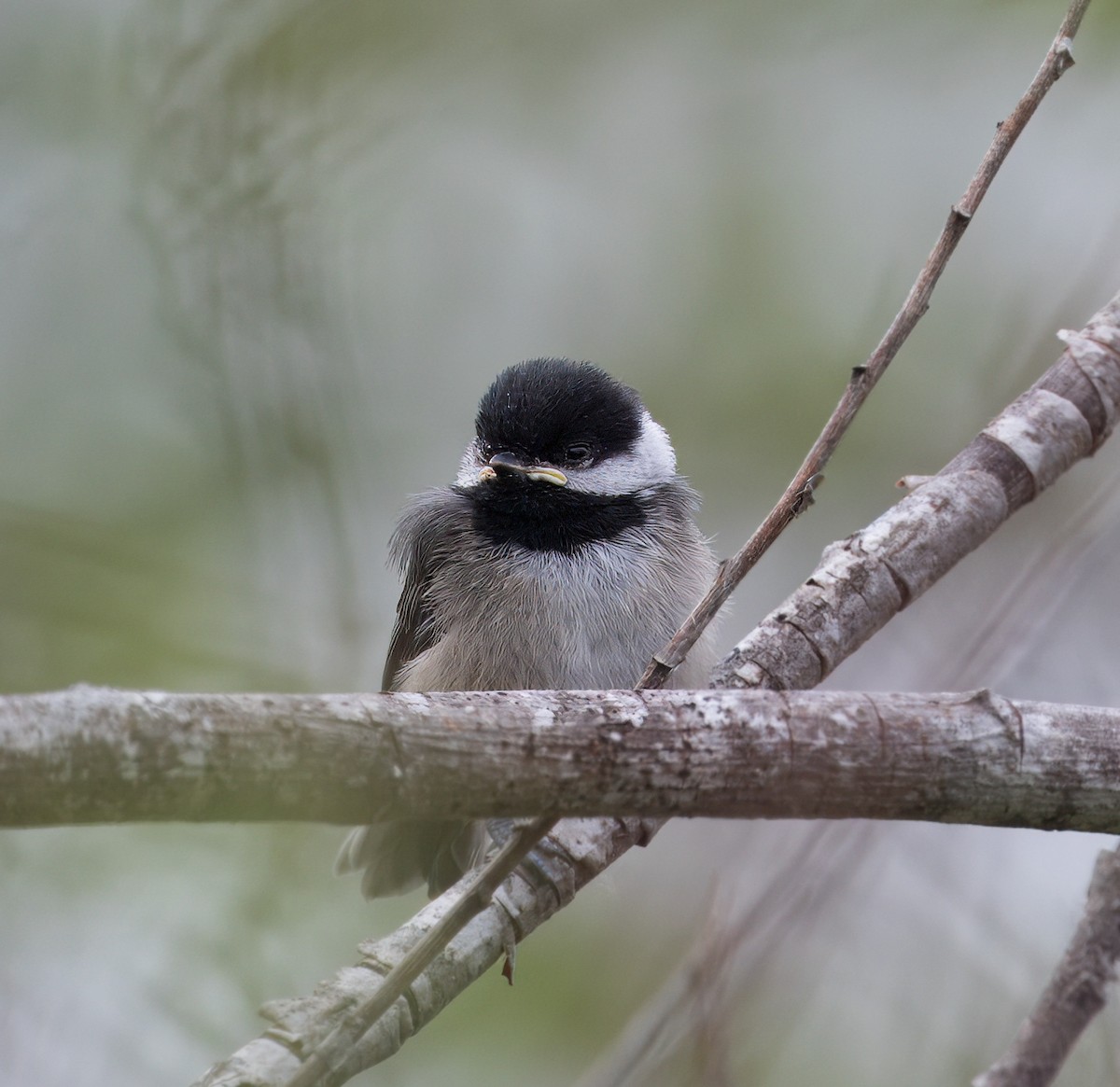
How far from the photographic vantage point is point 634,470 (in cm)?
414

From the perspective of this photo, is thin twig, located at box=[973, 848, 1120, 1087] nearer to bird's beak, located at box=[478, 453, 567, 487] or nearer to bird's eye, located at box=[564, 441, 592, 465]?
bird's beak, located at box=[478, 453, 567, 487]

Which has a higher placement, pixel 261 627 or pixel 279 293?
pixel 279 293

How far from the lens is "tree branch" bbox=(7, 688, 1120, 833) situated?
146 centimetres

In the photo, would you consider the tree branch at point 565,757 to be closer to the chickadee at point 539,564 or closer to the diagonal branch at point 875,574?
the diagonal branch at point 875,574

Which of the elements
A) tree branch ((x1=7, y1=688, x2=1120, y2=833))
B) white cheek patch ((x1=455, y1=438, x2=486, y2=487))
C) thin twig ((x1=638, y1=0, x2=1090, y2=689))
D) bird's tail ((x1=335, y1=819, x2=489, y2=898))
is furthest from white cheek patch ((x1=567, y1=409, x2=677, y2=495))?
tree branch ((x1=7, y1=688, x2=1120, y2=833))

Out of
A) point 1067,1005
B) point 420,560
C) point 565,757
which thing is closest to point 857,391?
point 565,757

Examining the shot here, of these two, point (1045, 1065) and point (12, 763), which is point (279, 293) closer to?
point (12, 763)

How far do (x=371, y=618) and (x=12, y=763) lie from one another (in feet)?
10.1

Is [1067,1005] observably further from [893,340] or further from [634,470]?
[634,470]

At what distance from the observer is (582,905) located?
4.63 meters

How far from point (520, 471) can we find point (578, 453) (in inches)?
11.9

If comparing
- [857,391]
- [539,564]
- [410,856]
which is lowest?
[410,856]

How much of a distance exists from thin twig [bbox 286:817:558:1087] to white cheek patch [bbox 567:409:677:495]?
229cm

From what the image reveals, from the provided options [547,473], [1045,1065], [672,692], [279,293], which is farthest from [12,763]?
[279,293]
